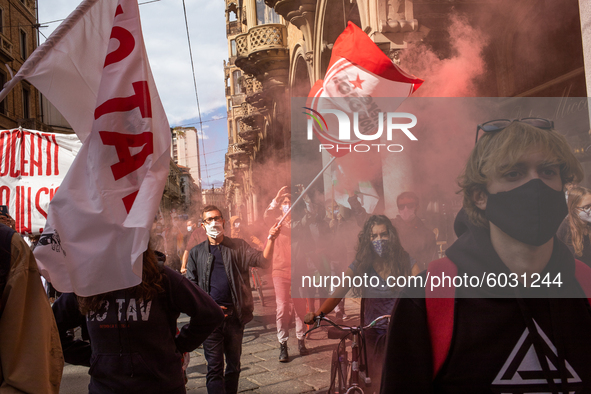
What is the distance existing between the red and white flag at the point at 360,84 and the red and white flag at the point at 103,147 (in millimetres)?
2673

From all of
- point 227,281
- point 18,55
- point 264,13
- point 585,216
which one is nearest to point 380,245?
point 227,281

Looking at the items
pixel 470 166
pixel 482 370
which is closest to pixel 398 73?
pixel 470 166

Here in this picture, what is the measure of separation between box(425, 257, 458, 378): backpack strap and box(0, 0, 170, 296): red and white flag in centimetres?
121

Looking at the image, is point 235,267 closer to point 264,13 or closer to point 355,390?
point 355,390

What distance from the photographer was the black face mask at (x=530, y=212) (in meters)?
1.40

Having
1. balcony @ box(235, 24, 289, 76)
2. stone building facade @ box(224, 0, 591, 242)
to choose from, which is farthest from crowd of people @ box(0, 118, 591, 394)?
balcony @ box(235, 24, 289, 76)

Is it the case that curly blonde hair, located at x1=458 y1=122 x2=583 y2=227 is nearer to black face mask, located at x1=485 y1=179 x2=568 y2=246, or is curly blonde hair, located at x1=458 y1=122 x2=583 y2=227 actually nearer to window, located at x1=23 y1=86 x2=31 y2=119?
black face mask, located at x1=485 y1=179 x2=568 y2=246

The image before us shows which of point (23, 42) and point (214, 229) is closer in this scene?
point (214, 229)

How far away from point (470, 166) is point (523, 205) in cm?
20

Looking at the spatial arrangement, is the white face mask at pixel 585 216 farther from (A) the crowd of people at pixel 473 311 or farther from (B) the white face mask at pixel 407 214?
(A) the crowd of people at pixel 473 311

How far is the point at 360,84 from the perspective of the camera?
5.14 m

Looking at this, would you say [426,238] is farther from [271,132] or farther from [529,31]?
[271,132]

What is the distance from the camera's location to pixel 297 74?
43.0 ft

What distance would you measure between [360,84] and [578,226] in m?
2.43
